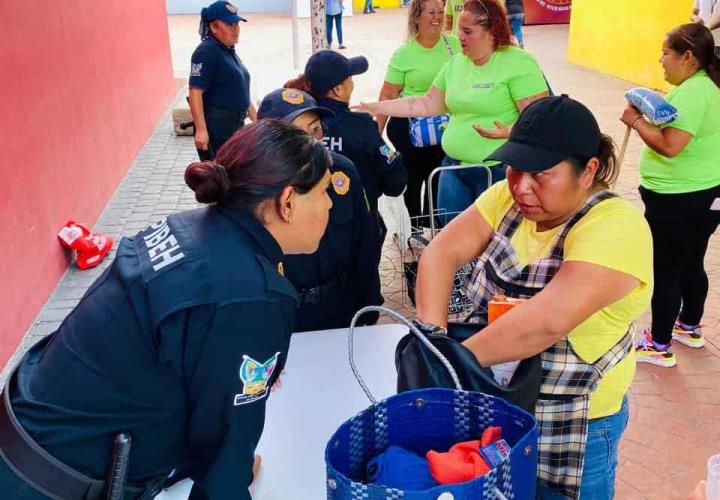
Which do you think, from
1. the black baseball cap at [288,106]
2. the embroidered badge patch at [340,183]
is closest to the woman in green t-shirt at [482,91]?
the black baseball cap at [288,106]

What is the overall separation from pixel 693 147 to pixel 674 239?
0.47 m

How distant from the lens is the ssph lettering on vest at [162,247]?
4.82 ft

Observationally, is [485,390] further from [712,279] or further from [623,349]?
[712,279]

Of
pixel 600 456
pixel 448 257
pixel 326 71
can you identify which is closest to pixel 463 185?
pixel 326 71

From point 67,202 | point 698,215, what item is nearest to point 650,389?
point 698,215

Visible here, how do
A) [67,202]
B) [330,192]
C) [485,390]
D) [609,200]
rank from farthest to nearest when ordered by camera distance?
[67,202] → [330,192] → [609,200] → [485,390]

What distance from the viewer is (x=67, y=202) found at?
17.8 feet

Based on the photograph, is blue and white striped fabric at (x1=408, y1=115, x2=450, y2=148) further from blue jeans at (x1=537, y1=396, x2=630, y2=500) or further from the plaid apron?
blue jeans at (x1=537, y1=396, x2=630, y2=500)

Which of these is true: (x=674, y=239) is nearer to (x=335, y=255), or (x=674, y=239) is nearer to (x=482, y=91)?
(x=482, y=91)

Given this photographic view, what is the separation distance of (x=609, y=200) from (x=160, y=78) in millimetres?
9231

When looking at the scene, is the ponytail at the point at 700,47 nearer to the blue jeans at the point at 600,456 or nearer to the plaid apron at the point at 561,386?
the plaid apron at the point at 561,386

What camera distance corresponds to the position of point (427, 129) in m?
4.80

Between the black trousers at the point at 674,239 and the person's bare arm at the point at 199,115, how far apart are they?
3.29 meters

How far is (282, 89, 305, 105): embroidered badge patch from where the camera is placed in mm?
2842
